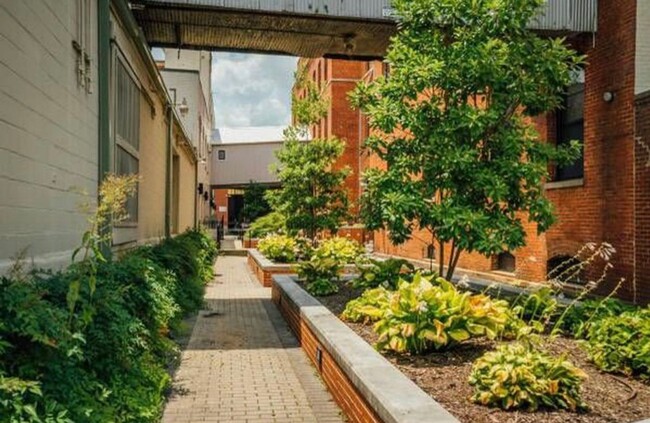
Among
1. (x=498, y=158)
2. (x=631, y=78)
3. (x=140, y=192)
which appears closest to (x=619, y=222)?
(x=631, y=78)

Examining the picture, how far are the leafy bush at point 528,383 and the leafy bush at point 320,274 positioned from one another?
19.0 ft

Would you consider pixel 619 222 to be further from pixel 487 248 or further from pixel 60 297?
pixel 60 297

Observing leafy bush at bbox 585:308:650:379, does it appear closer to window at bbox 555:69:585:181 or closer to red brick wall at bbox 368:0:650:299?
red brick wall at bbox 368:0:650:299

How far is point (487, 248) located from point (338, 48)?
6572mm

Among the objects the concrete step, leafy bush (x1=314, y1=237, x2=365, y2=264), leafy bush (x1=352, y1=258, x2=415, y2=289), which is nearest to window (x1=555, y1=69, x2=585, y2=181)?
leafy bush (x1=352, y1=258, x2=415, y2=289)

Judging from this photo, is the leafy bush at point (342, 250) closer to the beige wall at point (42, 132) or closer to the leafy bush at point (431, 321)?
the beige wall at point (42, 132)

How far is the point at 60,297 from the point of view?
418 centimetres

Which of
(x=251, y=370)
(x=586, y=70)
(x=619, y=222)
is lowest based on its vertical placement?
(x=251, y=370)

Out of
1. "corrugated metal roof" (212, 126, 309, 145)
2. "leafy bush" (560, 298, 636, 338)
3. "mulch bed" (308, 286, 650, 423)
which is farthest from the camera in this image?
"corrugated metal roof" (212, 126, 309, 145)

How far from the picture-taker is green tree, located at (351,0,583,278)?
25.6 ft

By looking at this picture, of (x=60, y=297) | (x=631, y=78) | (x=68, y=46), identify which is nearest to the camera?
(x=60, y=297)

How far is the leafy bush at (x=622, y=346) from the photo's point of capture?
196 inches

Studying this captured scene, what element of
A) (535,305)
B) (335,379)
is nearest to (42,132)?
(335,379)

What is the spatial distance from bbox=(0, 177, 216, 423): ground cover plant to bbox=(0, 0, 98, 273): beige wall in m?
0.51
